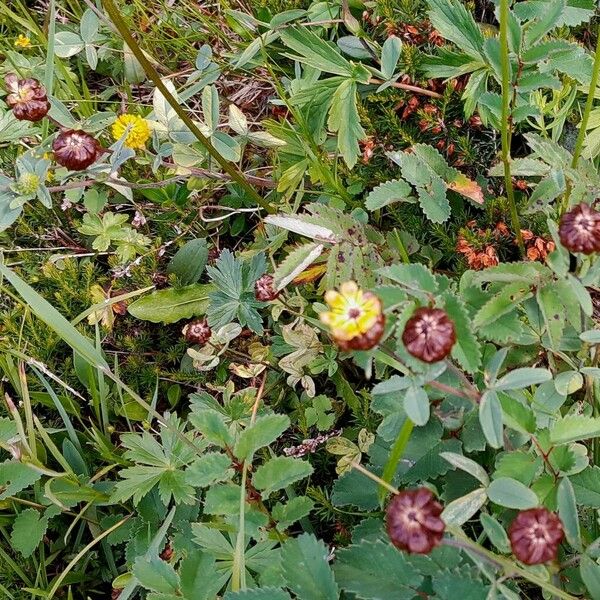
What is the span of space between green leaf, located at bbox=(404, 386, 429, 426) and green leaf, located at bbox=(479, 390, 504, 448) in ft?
0.48

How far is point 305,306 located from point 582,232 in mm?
1079

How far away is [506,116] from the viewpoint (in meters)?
1.97

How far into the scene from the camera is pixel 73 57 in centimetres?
Answer: 315

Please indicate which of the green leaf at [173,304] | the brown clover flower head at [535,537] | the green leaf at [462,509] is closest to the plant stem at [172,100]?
the green leaf at [173,304]

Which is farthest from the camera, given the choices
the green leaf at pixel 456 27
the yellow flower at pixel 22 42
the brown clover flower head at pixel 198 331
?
A: the yellow flower at pixel 22 42

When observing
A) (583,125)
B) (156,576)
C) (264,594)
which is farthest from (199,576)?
(583,125)

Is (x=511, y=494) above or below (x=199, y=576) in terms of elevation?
above

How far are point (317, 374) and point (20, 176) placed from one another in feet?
3.37

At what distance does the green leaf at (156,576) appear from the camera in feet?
5.74

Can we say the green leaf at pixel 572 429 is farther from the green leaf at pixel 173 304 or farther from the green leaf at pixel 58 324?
the green leaf at pixel 173 304

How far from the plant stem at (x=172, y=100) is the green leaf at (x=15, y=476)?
1.04 metres

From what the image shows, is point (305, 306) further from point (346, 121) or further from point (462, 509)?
point (462, 509)

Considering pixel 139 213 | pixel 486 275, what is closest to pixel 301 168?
pixel 139 213

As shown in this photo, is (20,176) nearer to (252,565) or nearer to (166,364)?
(166,364)
